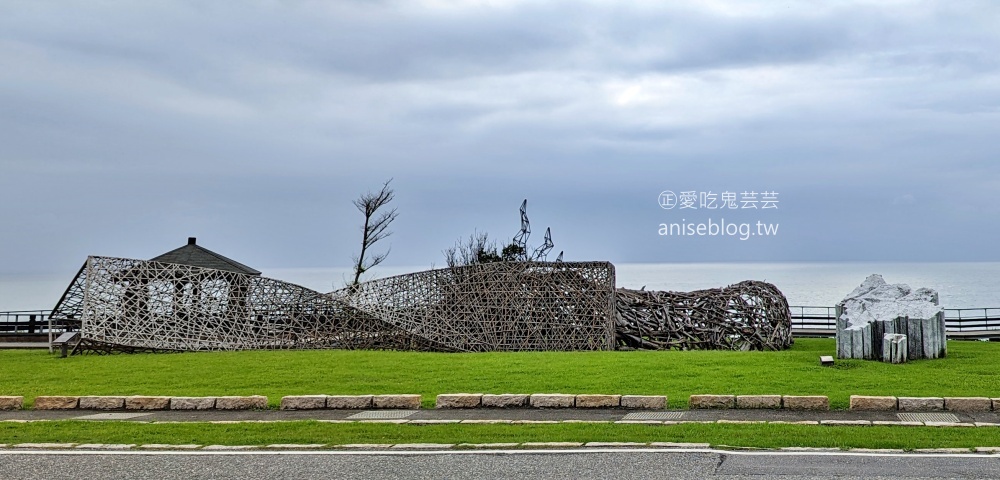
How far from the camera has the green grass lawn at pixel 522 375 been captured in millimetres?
15016

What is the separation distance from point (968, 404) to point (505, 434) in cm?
629

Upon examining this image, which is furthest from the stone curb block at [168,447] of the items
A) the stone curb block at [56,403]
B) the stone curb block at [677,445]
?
the stone curb block at [677,445]

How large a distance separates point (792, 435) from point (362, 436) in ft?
16.0

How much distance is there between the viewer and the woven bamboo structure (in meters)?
26.7

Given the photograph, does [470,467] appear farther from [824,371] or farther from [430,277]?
[430,277]

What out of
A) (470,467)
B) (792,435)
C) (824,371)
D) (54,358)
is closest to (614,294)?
(824,371)

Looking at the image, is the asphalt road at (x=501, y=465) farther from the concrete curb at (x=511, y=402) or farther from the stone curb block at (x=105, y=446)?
the concrete curb at (x=511, y=402)

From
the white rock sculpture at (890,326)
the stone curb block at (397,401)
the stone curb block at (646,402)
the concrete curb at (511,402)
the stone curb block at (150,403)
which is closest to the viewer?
the concrete curb at (511,402)

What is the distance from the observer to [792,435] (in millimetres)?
10047

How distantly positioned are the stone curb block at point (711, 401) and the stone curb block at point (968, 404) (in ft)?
9.04

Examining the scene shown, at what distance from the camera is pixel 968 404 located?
39.4 ft

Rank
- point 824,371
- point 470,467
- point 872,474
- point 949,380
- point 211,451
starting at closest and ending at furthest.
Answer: point 872,474 → point 470,467 → point 211,451 → point 949,380 → point 824,371

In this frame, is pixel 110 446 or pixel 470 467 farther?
pixel 110 446

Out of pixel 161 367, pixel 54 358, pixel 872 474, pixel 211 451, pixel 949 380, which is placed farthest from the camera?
pixel 54 358
